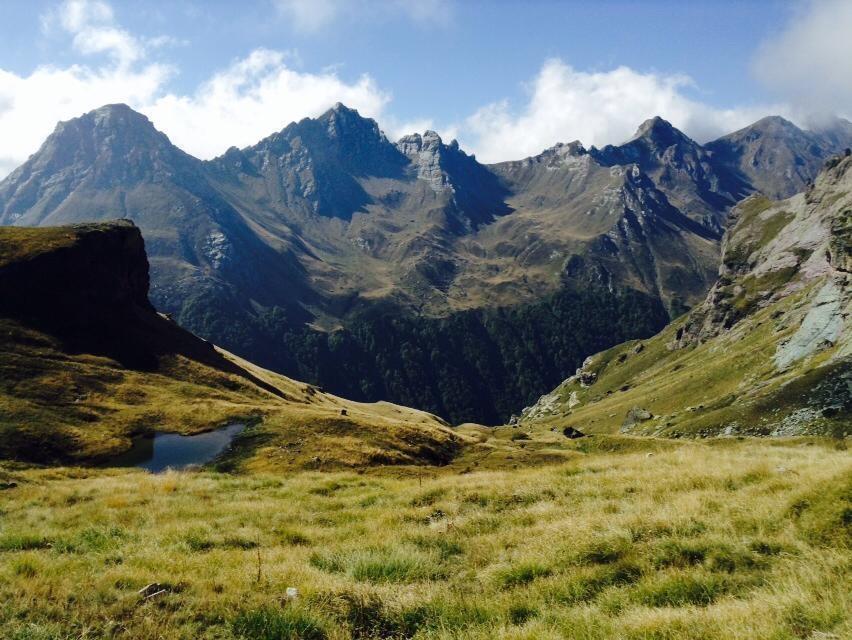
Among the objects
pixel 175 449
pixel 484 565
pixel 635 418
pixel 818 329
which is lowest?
pixel 635 418

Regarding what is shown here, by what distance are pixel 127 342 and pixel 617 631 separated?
86.6 metres

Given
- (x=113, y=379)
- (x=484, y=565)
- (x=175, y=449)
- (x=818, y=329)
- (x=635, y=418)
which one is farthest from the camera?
(x=635, y=418)

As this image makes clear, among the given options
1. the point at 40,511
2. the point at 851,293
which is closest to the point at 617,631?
the point at 40,511

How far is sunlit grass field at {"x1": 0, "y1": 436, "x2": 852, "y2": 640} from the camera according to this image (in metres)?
7.48

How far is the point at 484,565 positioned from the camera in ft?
34.9

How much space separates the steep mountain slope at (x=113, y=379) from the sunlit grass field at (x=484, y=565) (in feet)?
116

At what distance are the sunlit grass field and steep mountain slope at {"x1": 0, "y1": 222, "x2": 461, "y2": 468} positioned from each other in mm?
35422

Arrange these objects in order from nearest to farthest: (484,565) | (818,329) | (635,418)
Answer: (484,565) → (818,329) → (635,418)

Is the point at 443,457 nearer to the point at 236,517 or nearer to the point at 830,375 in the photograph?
the point at 236,517

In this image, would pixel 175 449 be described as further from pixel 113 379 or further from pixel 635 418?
pixel 635 418

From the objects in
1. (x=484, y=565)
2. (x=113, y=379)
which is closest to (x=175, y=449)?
(x=113, y=379)

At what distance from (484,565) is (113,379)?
70754mm

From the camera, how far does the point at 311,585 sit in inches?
356

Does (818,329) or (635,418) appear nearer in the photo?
(818,329)
